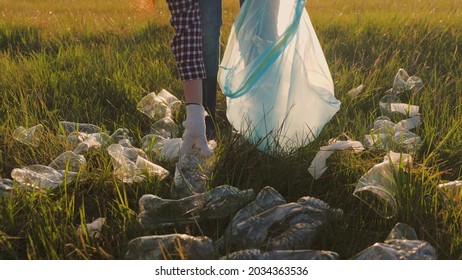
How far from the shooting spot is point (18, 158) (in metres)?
2.31

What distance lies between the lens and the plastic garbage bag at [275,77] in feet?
7.69

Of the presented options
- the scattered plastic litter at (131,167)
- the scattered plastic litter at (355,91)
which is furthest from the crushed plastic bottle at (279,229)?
the scattered plastic litter at (355,91)

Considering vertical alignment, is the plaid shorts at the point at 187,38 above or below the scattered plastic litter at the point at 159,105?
above

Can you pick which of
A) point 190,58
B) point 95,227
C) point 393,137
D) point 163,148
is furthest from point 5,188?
point 393,137

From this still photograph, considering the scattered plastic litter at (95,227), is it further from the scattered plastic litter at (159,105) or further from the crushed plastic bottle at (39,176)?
the scattered plastic litter at (159,105)

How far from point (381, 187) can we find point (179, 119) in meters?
1.12

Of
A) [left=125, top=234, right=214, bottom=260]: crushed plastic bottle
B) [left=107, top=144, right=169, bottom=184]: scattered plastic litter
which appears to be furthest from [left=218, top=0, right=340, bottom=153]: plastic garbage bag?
[left=125, top=234, right=214, bottom=260]: crushed plastic bottle

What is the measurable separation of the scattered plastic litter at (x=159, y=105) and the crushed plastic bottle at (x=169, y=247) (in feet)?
3.82

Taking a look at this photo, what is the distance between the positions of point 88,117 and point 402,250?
1.56 m

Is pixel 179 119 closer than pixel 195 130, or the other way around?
pixel 195 130

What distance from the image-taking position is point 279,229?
1703mm

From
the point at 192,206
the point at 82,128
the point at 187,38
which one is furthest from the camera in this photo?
the point at 82,128

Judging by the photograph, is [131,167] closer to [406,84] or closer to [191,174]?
[191,174]

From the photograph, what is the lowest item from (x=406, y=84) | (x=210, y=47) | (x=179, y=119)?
(x=179, y=119)
